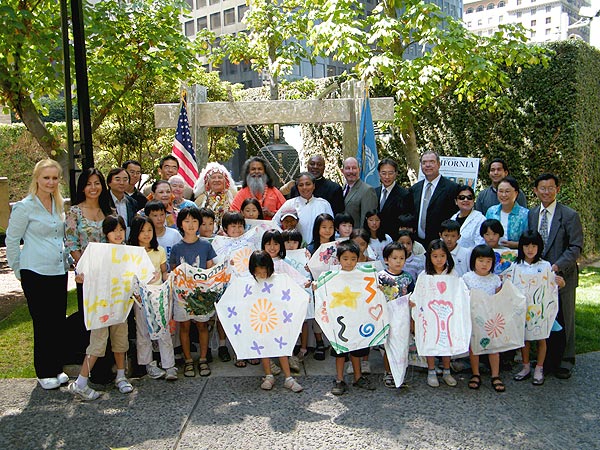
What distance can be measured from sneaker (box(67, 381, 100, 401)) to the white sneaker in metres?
0.29

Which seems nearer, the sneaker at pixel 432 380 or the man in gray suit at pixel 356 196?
the sneaker at pixel 432 380

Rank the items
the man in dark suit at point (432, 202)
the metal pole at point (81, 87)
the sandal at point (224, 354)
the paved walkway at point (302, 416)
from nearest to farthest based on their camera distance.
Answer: the paved walkway at point (302, 416) < the sandal at point (224, 354) < the metal pole at point (81, 87) < the man in dark suit at point (432, 202)

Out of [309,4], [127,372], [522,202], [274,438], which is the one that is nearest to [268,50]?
[309,4]

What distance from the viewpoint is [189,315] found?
188 inches

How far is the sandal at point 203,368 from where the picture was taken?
4.85m

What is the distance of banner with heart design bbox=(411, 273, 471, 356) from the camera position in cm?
A: 445

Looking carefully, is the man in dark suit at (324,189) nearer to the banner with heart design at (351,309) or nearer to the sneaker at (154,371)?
the banner with heart design at (351,309)

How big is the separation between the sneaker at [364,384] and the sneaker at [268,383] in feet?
2.19

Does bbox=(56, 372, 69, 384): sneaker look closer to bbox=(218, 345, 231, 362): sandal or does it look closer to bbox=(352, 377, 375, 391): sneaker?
bbox=(218, 345, 231, 362): sandal

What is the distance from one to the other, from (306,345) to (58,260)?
2308 millimetres

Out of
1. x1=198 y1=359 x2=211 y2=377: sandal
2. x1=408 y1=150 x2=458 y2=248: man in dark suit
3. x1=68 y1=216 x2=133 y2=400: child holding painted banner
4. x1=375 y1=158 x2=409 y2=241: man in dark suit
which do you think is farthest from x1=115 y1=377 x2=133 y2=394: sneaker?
x1=408 y1=150 x2=458 y2=248: man in dark suit

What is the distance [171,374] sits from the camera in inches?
186

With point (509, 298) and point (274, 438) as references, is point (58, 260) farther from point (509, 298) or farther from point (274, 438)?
point (509, 298)

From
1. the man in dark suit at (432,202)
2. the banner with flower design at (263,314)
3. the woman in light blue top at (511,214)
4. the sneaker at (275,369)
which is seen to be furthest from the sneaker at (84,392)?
the woman in light blue top at (511,214)
